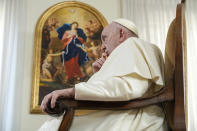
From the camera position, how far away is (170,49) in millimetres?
2016

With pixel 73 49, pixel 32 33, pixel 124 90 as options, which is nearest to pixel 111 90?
pixel 124 90

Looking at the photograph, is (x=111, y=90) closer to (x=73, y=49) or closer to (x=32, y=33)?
(x=73, y=49)

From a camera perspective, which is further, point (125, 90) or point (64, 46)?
point (64, 46)

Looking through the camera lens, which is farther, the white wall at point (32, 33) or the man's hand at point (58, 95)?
the white wall at point (32, 33)

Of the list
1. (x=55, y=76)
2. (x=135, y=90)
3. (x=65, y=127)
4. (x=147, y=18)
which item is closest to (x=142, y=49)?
(x=135, y=90)

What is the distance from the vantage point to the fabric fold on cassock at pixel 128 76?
5.73 ft

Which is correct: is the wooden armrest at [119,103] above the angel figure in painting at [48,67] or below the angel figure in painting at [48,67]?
below

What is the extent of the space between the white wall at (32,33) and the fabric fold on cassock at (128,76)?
132 inches

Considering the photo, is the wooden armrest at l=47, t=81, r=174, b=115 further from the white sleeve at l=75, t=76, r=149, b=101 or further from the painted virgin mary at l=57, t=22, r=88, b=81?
the painted virgin mary at l=57, t=22, r=88, b=81

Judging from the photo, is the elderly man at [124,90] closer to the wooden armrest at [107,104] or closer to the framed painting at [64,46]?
the wooden armrest at [107,104]

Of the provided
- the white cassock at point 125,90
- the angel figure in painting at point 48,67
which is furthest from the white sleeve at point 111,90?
the angel figure in painting at point 48,67

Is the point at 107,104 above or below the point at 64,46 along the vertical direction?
below

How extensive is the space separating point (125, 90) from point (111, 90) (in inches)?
3.4

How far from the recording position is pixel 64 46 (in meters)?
5.61
